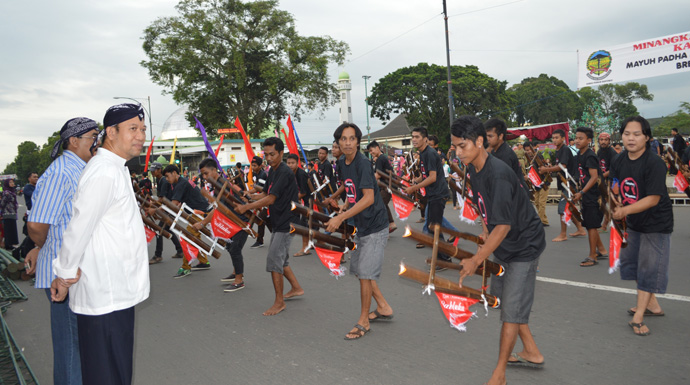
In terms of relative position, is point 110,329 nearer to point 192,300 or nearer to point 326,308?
point 326,308

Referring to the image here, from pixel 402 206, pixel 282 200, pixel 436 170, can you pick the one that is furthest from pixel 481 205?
pixel 402 206

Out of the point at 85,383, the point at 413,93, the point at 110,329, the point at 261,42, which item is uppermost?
the point at 261,42

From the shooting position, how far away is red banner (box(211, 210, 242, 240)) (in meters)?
6.18

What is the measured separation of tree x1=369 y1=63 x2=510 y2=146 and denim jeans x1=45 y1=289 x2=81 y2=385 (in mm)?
38800

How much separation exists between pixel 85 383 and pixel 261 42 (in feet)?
112

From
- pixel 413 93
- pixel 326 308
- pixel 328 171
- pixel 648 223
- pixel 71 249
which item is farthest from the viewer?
pixel 413 93

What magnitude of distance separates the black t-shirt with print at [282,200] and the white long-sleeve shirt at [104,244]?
2868 millimetres

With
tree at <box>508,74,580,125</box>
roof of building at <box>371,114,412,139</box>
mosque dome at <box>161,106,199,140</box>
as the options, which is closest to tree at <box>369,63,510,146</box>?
roof of building at <box>371,114,412,139</box>

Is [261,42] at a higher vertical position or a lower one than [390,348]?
higher

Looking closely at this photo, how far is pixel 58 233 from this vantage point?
277cm

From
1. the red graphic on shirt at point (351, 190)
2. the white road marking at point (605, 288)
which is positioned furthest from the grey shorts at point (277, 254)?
the white road marking at point (605, 288)

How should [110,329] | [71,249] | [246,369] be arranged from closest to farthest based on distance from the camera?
[71,249] < [110,329] < [246,369]

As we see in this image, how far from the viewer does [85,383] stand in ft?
7.77

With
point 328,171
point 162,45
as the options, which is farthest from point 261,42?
point 328,171
